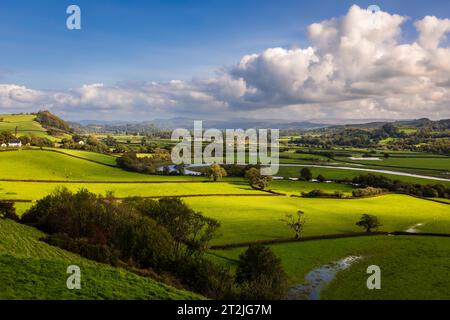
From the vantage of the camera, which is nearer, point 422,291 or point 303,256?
point 422,291

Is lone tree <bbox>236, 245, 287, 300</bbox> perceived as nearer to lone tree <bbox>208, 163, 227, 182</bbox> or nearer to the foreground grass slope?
the foreground grass slope

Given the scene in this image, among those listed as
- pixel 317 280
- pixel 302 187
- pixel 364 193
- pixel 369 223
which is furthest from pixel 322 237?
pixel 302 187

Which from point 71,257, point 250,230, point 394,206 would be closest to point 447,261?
point 250,230

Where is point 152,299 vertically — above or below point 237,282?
above

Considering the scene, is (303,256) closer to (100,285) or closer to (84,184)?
(100,285)

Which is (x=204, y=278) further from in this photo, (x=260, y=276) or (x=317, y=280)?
(x=317, y=280)

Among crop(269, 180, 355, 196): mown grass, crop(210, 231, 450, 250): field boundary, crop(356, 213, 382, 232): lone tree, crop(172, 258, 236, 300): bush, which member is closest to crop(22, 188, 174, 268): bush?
crop(172, 258, 236, 300): bush

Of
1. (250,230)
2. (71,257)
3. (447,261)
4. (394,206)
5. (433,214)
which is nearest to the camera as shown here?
(71,257)
